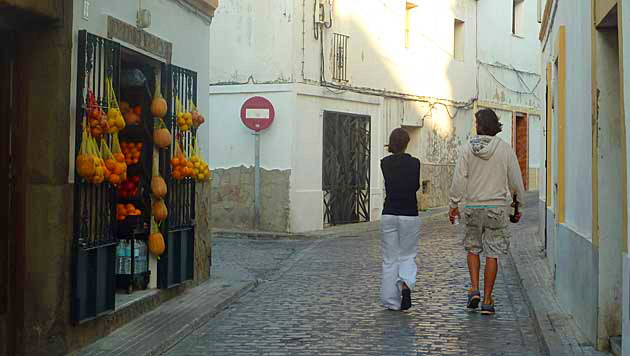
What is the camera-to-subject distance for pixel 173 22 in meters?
9.55

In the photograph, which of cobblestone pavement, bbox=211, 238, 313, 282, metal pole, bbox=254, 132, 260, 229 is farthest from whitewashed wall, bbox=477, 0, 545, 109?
cobblestone pavement, bbox=211, 238, 313, 282

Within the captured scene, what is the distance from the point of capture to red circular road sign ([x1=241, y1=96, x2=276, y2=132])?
1792 cm

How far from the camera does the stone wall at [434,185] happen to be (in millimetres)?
23656

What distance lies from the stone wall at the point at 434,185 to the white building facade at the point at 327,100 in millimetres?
27

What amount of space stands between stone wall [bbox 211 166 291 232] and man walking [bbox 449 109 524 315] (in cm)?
929

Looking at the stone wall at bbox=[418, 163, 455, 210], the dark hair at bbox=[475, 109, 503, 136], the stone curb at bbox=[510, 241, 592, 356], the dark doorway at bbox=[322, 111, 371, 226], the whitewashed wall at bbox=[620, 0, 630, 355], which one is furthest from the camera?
the stone wall at bbox=[418, 163, 455, 210]

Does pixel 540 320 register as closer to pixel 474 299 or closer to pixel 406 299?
pixel 474 299

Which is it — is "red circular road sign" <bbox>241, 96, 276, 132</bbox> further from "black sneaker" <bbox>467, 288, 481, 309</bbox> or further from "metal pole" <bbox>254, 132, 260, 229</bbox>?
"black sneaker" <bbox>467, 288, 481, 309</bbox>

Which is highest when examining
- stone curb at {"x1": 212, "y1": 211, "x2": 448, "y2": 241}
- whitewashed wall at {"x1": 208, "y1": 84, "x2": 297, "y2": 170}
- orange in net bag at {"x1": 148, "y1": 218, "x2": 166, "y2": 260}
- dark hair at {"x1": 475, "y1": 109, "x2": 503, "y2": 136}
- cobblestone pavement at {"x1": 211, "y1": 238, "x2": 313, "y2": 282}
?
whitewashed wall at {"x1": 208, "y1": 84, "x2": 297, "y2": 170}

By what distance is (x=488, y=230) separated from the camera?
873 centimetres

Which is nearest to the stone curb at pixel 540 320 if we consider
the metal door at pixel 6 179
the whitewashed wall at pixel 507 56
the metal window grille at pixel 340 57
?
the metal door at pixel 6 179

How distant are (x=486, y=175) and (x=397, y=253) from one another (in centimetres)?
116

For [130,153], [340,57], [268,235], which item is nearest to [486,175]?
[130,153]

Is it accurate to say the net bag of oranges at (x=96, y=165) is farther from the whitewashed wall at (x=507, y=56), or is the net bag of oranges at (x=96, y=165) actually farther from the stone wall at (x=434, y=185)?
the whitewashed wall at (x=507, y=56)
